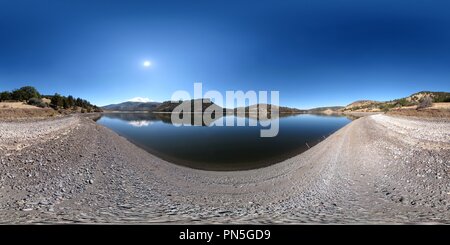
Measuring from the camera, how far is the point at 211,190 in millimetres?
10508

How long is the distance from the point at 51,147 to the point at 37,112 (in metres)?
35.6

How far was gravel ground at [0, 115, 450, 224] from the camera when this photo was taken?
19.4 ft

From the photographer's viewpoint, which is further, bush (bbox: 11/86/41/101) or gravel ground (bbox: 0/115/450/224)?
bush (bbox: 11/86/41/101)

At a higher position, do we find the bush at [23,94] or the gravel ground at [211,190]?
the bush at [23,94]

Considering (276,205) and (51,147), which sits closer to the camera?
(276,205)

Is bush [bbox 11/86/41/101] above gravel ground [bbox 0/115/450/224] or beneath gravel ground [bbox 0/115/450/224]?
above

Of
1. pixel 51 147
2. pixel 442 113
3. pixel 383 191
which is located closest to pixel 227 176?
pixel 383 191

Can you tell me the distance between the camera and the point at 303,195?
8.95 m

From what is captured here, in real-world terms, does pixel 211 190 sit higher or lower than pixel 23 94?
lower

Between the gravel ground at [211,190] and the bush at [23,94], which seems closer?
the gravel ground at [211,190]

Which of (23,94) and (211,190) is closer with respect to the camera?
(211,190)

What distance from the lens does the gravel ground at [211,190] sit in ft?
19.4
